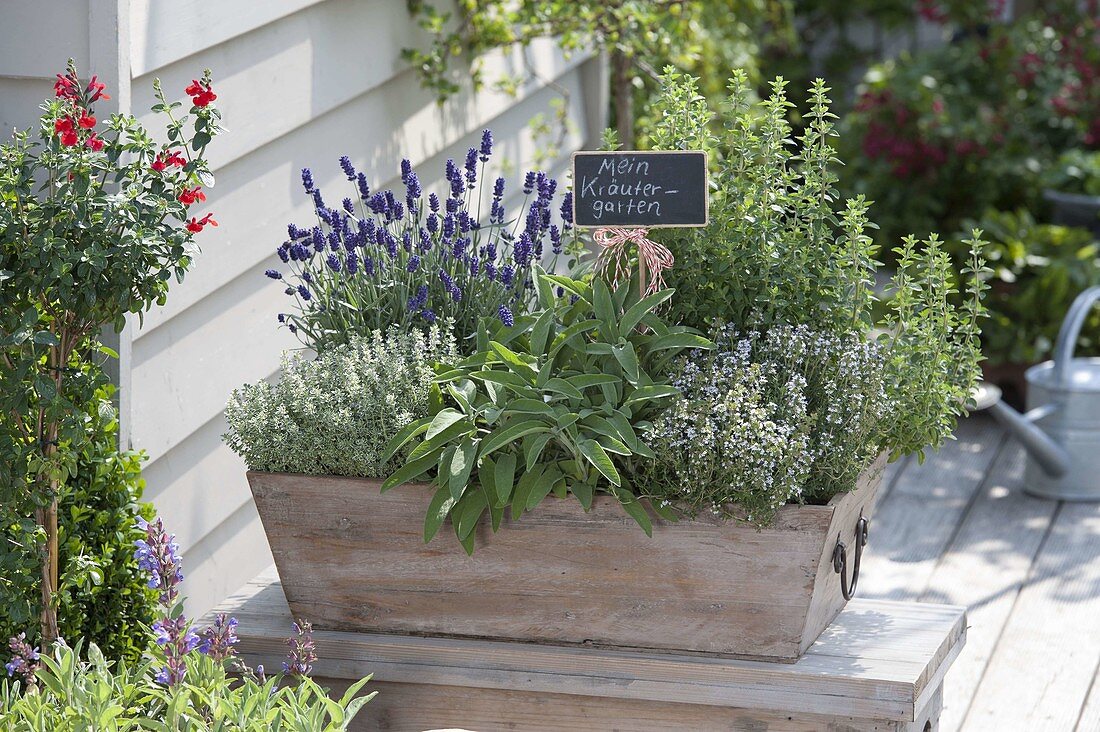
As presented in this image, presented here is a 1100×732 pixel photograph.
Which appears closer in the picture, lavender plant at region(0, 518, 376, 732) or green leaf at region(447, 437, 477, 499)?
lavender plant at region(0, 518, 376, 732)

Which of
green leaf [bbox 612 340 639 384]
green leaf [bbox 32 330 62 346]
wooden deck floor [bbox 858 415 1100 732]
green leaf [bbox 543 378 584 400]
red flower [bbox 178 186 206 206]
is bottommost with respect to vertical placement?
wooden deck floor [bbox 858 415 1100 732]

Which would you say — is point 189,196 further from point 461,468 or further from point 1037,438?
point 1037,438

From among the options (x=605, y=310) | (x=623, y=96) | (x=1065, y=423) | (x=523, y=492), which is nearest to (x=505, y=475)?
(x=523, y=492)

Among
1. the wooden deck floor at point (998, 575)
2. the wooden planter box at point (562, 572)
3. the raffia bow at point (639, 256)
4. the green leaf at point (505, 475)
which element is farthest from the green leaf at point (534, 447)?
the wooden deck floor at point (998, 575)

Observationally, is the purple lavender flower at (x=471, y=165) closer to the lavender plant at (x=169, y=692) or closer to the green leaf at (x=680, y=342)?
the green leaf at (x=680, y=342)

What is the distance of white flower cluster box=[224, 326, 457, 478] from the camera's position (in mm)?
1976

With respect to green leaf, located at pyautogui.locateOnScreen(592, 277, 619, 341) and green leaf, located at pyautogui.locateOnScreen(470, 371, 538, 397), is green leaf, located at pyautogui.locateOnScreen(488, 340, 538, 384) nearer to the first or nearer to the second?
green leaf, located at pyautogui.locateOnScreen(470, 371, 538, 397)

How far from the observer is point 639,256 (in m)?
1.97

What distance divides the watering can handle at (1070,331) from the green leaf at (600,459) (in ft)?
7.95

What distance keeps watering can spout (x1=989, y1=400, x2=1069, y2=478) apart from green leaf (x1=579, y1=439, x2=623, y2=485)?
2295 mm

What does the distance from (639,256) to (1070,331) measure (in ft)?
7.46

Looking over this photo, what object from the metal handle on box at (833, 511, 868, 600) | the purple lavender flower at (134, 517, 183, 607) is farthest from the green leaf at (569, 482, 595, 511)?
the purple lavender flower at (134, 517, 183, 607)

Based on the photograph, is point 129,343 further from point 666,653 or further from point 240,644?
point 666,653

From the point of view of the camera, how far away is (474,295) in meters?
2.24
